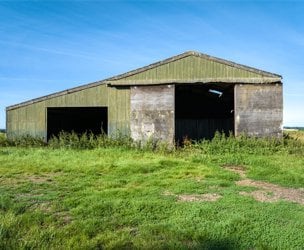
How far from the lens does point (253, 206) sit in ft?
25.1

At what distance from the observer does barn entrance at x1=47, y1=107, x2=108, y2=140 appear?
22188 mm

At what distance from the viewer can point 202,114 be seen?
2634cm

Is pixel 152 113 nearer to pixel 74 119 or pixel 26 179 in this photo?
pixel 26 179

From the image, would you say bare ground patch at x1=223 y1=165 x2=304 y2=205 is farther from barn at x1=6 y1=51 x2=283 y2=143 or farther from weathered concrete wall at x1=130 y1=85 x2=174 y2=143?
weathered concrete wall at x1=130 y1=85 x2=174 y2=143

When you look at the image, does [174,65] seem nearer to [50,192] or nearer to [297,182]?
[297,182]

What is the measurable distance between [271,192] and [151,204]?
2951 millimetres

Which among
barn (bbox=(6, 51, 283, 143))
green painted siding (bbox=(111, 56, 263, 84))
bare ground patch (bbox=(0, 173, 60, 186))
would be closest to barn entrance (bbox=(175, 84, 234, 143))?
barn (bbox=(6, 51, 283, 143))

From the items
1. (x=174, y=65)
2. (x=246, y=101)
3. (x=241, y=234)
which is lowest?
(x=241, y=234)

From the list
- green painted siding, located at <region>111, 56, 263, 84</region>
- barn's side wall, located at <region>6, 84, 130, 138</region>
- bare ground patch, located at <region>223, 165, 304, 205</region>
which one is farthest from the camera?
barn's side wall, located at <region>6, 84, 130, 138</region>

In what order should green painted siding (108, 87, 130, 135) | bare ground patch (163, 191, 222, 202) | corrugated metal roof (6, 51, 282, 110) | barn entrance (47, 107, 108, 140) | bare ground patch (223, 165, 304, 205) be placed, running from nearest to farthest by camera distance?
bare ground patch (163, 191, 222, 202), bare ground patch (223, 165, 304, 205), corrugated metal roof (6, 51, 282, 110), green painted siding (108, 87, 130, 135), barn entrance (47, 107, 108, 140)

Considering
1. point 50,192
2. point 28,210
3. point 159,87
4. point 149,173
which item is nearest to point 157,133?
point 159,87

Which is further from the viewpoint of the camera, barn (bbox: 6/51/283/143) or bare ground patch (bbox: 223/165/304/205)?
barn (bbox: 6/51/283/143)

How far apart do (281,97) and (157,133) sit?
5.70 meters

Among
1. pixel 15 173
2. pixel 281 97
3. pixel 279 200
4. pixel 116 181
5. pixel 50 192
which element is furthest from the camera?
pixel 281 97
